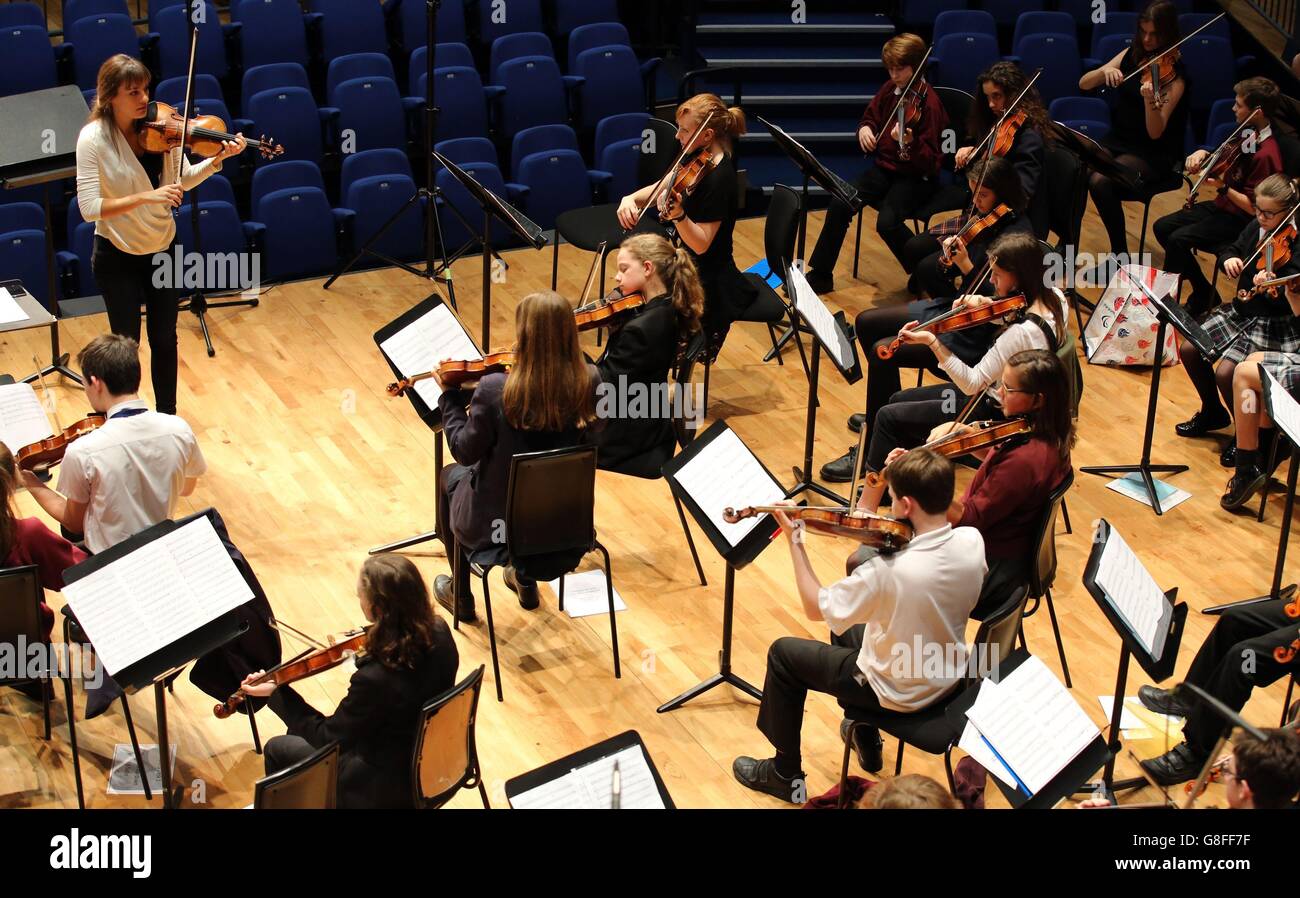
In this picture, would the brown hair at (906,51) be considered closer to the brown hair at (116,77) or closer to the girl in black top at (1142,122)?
the girl in black top at (1142,122)

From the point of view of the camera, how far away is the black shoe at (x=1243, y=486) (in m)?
6.37

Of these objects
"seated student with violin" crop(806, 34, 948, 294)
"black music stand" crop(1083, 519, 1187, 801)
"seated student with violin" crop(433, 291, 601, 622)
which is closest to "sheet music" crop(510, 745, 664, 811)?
"black music stand" crop(1083, 519, 1187, 801)

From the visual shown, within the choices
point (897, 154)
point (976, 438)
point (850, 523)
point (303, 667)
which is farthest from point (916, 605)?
point (897, 154)

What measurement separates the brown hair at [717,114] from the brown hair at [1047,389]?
2247 mm

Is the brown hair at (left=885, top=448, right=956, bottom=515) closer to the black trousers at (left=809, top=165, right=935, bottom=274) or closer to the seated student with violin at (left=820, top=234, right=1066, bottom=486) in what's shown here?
the seated student with violin at (left=820, top=234, right=1066, bottom=486)

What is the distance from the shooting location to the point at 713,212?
6.71 meters

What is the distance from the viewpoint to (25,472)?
4.77 m

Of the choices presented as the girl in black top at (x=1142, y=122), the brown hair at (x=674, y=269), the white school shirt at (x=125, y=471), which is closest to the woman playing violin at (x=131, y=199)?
the white school shirt at (x=125, y=471)

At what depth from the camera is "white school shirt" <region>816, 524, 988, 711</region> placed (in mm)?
4129

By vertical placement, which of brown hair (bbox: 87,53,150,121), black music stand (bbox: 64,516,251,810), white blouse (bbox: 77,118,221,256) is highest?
brown hair (bbox: 87,53,150,121)

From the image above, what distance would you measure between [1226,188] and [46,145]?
5.93 m

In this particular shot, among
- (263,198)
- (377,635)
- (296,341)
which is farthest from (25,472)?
(263,198)

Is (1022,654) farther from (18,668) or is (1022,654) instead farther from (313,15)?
(313,15)

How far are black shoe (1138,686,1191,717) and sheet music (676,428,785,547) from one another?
1.66m
